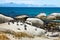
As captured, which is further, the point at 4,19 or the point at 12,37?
the point at 4,19

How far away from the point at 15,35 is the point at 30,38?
0.66m

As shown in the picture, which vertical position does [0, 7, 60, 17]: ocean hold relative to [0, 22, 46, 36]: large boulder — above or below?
below

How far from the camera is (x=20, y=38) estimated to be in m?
9.36

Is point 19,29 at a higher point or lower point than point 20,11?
higher

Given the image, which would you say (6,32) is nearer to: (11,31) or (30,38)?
(11,31)

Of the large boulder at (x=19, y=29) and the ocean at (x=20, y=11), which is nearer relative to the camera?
the large boulder at (x=19, y=29)

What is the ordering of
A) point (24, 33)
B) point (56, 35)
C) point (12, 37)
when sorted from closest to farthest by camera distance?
point (12, 37), point (24, 33), point (56, 35)

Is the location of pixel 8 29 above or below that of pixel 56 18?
above

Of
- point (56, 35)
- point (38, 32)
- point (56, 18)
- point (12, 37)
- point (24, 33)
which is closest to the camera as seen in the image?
point (12, 37)

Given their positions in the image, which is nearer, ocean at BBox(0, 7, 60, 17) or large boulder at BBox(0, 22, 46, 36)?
large boulder at BBox(0, 22, 46, 36)

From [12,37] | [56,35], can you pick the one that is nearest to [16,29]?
[12,37]

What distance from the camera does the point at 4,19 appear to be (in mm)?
13758

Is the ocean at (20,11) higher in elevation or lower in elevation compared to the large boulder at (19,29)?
lower

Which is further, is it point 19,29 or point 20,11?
point 20,11
